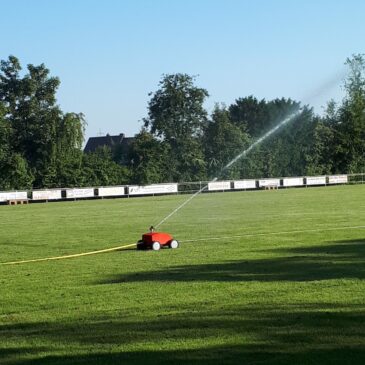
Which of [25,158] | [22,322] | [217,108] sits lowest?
[22,322]

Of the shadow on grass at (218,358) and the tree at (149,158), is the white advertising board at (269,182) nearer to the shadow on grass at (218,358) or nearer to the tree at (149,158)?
the tree at (149,158)

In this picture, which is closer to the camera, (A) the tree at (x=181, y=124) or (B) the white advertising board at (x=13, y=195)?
(B) the white advertising board at (x=13, y=195)

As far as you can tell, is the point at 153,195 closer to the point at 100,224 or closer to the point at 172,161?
the point at 172,161

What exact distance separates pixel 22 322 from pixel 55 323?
56 centimetres

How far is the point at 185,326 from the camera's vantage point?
9.63 metres

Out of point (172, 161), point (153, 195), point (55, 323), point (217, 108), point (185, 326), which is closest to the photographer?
point (185, 326)

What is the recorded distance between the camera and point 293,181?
298 ft

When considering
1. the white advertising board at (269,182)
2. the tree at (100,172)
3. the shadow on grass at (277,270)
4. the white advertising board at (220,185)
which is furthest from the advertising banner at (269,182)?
the shadow on grass at (277,270)

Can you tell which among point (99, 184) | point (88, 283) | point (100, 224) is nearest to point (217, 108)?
point (99, 184)

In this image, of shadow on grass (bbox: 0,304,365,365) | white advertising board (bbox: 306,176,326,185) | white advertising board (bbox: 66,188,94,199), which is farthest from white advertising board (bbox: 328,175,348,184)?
shadow on grass (bbox: 0,304,365,365)

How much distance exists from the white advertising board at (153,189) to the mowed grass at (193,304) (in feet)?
197

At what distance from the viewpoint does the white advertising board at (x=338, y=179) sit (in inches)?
3730

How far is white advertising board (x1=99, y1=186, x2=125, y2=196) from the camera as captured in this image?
79.9 metres

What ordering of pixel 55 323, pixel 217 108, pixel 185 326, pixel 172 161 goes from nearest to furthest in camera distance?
pixel 185 326, pixel 55 323, pixel 172 161, pixel 217 108
